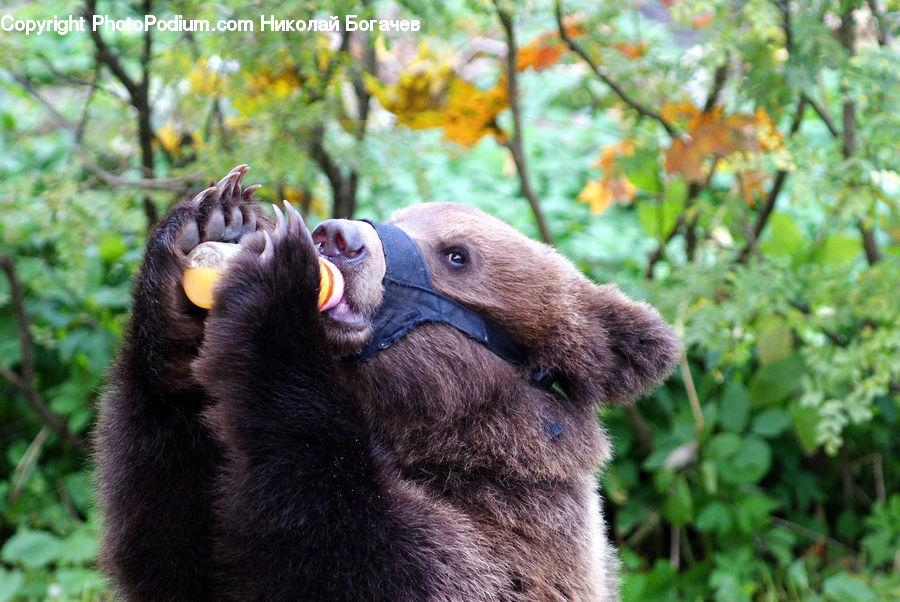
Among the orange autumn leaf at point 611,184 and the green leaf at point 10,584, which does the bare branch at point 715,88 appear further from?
the green leaf at point 10,584

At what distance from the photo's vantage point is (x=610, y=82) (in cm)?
478

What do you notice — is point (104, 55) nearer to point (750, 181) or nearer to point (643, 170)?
point (643, 170)

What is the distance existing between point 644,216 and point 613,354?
116 inches

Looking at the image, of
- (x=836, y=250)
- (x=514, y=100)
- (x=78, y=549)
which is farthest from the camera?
(x=836, y=250)

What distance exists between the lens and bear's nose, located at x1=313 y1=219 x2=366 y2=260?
2338mm

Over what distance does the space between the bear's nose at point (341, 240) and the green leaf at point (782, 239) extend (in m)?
3.43

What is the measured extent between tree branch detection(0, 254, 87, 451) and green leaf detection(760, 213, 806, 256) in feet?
13.1

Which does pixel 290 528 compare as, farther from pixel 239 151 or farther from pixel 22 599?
pixel 22 599

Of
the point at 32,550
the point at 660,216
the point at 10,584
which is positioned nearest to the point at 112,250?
the point at 32,550

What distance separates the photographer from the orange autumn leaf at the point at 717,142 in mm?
4387

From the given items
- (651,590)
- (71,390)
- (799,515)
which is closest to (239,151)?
(71,390)

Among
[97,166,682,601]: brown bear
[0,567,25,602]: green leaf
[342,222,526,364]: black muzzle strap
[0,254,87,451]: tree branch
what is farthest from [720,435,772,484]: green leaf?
[0,567,25,602]: green leaf

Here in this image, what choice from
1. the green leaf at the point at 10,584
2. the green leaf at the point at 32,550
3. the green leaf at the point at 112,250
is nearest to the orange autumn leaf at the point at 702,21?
the green leaf at the point at 112,250

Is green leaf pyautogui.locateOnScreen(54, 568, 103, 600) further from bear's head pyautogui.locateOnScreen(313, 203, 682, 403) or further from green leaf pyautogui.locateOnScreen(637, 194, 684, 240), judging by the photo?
green leaf pyautogui.locateOnScreen(637, 194, 684, 240)
